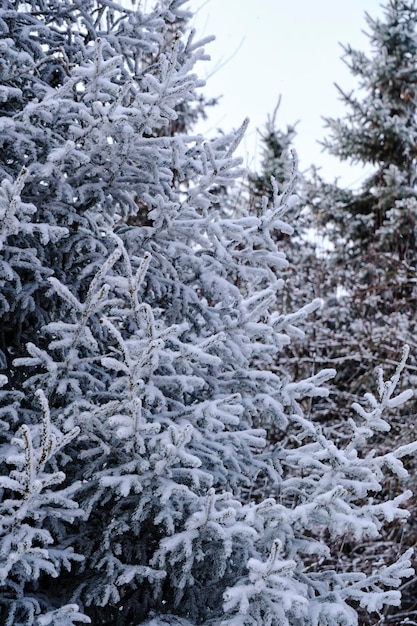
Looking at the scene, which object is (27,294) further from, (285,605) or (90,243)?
(285,605)

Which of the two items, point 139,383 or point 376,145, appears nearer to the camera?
point 139,383

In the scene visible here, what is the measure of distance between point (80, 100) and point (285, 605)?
2.62 meters

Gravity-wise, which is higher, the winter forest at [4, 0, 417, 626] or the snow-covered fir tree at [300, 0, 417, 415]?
the snow-covered fir tree at [300, 0, 417, 415]

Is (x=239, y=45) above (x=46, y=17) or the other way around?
above

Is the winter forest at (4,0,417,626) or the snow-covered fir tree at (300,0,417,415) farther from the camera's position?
the snow-covered fir tree at (300,0,417,415)

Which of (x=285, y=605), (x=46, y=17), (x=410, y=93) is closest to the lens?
(x=285, y=605)

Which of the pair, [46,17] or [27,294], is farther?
[46,17]

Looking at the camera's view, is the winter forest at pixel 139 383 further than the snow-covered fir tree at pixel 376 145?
No

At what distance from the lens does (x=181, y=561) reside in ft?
9.34

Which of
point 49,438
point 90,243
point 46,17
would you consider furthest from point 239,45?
point 49,438

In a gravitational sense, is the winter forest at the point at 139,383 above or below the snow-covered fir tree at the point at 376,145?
below

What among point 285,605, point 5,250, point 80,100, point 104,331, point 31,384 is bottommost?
point 285,605

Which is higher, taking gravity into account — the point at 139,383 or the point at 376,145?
the point at 376,145

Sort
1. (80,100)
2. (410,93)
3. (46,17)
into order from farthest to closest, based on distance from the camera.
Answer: (410,93), (46,17), (80,100)
